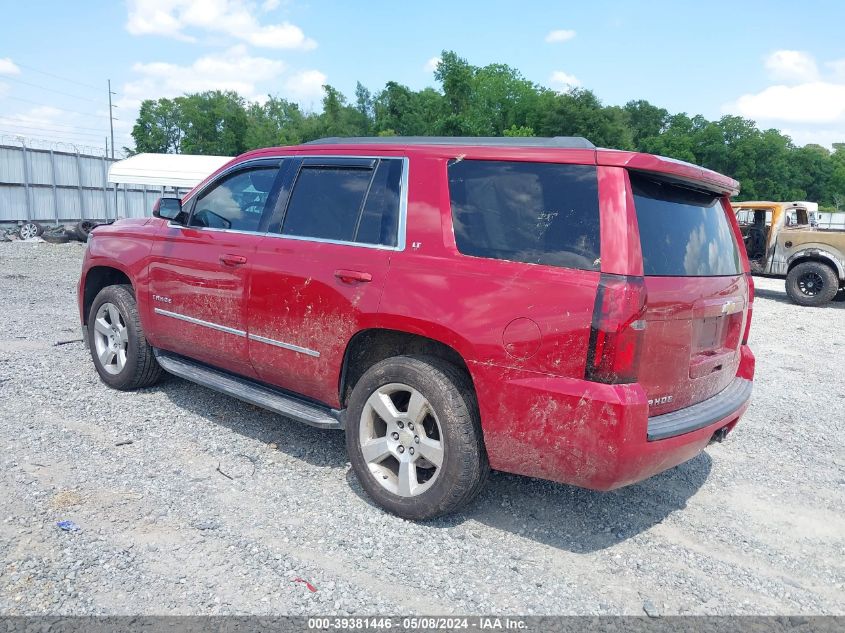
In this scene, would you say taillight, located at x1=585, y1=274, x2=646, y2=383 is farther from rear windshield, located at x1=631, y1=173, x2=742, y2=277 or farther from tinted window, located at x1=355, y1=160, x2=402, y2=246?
tinted window, located at x1=355, y1=160, x2=402, y2=246

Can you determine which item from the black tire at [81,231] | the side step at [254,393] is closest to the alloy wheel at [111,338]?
the side step at [254,393]

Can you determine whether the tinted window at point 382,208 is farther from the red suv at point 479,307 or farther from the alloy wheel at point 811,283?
the alloy wheel at point 811,283

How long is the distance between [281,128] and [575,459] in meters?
87.0

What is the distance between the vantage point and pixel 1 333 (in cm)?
723

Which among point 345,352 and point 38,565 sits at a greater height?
point 345,352

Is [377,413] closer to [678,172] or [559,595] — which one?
[559,595]

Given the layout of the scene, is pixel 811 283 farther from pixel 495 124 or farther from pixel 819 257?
pixel 495 124

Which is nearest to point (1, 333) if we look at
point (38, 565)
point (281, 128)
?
point (38, 565)

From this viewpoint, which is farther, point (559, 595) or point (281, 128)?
point (281, 128)

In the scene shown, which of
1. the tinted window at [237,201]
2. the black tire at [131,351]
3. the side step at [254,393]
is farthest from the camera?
the black tire at [131,351]

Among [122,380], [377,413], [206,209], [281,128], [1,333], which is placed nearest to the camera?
[377,413]

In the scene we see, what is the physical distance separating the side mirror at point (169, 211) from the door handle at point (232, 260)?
0.71 metres

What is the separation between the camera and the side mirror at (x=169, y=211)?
467cm

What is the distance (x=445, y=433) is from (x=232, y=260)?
6.22 ft
